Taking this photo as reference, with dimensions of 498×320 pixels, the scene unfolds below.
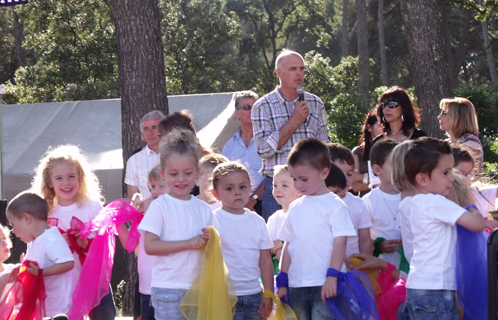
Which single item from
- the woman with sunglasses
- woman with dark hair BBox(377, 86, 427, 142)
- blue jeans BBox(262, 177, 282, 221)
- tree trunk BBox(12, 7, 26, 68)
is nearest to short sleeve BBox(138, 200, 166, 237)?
blue jeans BBox(262, 177, 282, 221)

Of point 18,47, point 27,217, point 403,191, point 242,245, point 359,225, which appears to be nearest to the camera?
point 242,245

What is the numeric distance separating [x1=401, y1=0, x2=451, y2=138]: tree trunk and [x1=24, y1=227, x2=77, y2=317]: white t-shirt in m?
6.49

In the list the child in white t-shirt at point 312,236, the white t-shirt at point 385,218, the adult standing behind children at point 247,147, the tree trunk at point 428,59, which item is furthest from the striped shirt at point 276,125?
the tree trunk at point 428,59

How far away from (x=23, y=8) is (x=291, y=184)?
15.4m

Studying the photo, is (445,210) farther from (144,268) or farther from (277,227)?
(144,268)

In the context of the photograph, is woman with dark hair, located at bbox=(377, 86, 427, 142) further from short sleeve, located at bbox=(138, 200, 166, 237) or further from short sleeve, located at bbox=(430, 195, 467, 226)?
short sleeve, located at bbox=(138, 200, 166, 237)

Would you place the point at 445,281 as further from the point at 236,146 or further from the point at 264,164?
the point at 236,146

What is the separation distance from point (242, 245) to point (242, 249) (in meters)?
0.03

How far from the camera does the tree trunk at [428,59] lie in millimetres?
9000

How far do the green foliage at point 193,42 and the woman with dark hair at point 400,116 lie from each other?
16.1 metres

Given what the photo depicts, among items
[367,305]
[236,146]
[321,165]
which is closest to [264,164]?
[236,146]

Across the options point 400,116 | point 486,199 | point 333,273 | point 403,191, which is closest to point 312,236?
point 333,273

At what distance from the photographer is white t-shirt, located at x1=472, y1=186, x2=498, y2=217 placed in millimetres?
4219

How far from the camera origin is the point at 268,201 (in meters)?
5.26
